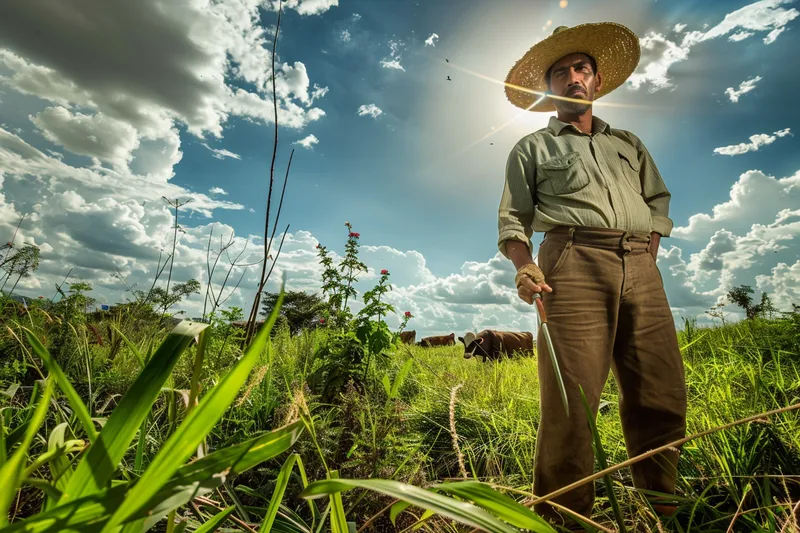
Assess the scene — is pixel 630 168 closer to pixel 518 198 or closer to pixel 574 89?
pixel 574 89

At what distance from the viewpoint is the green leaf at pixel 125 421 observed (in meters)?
0.41

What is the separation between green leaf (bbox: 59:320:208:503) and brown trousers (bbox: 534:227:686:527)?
1942 millimetres

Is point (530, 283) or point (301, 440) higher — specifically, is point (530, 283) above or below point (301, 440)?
above

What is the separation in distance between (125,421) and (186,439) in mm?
64

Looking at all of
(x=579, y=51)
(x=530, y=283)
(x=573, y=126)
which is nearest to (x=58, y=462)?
(x=530, y=283)

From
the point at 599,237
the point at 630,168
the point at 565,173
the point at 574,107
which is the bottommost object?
the point at 599,237

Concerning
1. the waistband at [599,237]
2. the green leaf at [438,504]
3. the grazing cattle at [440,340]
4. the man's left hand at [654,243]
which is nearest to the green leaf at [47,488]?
the green leaf at [438,504]

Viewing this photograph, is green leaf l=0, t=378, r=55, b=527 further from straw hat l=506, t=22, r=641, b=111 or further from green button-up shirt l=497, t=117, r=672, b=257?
straw hat l=506, t=22, r=641, b=111

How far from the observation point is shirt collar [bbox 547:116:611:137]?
8.62 feet

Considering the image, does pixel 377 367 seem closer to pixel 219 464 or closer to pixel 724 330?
pixel 219 464

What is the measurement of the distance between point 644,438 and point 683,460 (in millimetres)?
608

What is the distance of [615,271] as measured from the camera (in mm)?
2219

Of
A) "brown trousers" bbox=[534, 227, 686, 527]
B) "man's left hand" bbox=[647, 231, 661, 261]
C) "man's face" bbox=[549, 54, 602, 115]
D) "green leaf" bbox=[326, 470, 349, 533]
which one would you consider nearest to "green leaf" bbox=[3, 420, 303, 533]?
"green leaf" bbox=[326, 470, 349, 533]

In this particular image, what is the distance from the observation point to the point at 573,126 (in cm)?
261
